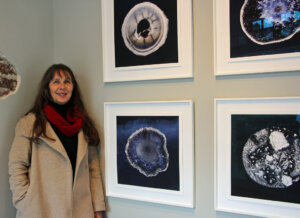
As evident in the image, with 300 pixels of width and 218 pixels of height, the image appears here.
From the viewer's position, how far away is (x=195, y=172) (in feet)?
3.72

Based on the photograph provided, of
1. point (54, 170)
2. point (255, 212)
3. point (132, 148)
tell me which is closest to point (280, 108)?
point (255, 212)

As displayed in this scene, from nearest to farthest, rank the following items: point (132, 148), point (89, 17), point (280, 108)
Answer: point (280, 108) < point (132, 148) < point (89, 17)

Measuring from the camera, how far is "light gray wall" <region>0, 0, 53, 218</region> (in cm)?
118

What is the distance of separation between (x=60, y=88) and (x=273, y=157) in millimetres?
1089

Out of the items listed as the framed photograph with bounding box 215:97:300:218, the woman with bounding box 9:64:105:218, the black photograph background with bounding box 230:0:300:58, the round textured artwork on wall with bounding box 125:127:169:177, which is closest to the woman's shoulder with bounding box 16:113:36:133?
the woman with bounding box 9:64:105:218

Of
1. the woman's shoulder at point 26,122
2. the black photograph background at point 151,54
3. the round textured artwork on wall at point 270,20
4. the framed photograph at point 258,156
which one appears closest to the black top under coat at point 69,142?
the woman's shoulder at point 26,122

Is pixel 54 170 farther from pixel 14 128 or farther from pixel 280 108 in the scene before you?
pixel 280 108

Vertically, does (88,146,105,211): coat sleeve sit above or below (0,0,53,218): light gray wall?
below

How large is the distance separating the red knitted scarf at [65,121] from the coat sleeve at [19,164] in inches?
5.1

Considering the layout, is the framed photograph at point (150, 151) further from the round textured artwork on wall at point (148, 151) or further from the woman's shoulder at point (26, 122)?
the woman's shoulder at point (26, 122)

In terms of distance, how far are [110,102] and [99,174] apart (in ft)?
1.39

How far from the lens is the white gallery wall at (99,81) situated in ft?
3.56

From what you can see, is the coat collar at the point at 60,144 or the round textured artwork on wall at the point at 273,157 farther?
the coat collar at the point at 60,144

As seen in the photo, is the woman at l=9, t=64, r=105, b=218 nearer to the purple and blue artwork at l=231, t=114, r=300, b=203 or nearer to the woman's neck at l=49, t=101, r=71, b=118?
the woman's neck at l=49, t=101, r=71, b=118
